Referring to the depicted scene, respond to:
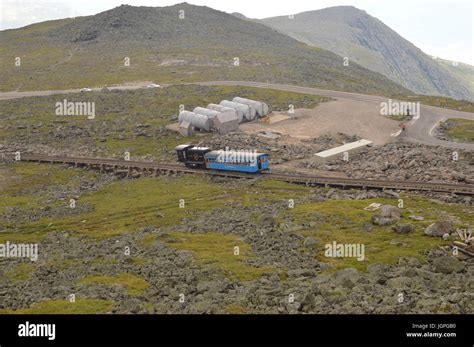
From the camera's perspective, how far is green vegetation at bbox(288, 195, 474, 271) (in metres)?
54.2

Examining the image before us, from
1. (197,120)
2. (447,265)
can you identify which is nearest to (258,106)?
(197,120)

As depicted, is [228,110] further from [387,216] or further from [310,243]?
[310,243]

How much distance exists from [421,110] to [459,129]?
2146cm

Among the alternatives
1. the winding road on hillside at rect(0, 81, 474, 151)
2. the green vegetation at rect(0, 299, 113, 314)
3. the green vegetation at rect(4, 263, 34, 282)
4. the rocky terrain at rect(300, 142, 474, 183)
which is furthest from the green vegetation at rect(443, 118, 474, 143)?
the green vegetation at rect(4, 263, 34, 282)

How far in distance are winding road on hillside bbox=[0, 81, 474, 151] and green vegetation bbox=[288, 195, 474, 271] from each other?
115ft

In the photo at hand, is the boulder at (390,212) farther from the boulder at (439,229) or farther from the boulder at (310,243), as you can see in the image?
the boulder at (310,243)

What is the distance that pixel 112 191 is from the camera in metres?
92.8

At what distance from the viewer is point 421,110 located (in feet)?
433

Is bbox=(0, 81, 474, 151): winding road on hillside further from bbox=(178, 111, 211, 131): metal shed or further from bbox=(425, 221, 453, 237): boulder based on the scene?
bbox=(425, 221, 453, 237): boulder

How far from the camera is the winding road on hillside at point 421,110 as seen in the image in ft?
350

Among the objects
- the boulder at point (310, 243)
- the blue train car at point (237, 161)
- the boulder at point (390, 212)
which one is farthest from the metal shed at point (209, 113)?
the boulder at point (310, 243)

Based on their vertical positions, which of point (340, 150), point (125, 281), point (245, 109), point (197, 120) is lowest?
point (125, 281)

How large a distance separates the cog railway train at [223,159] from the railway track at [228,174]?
113 centimetres
